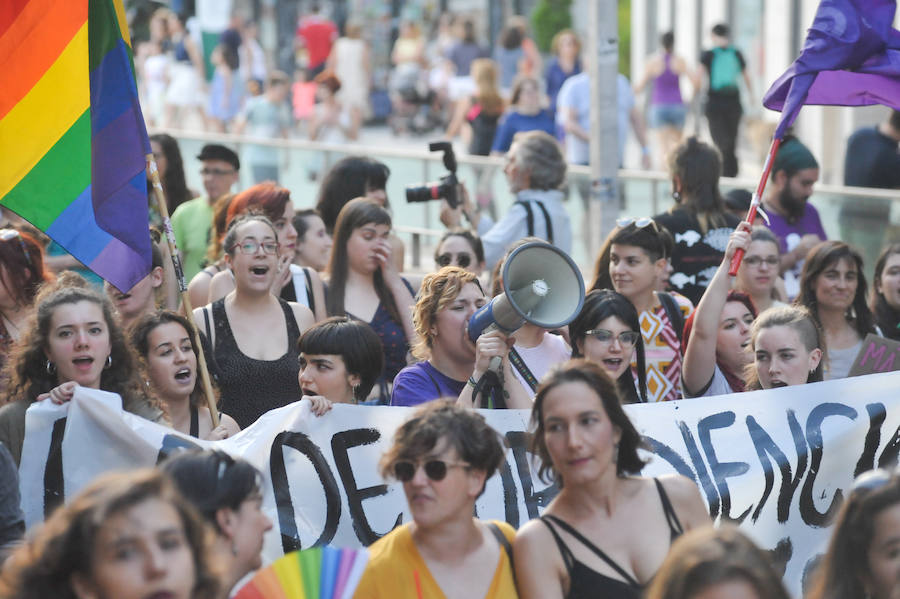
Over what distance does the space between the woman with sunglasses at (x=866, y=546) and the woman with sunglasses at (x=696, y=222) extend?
371cm

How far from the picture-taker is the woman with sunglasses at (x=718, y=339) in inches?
214

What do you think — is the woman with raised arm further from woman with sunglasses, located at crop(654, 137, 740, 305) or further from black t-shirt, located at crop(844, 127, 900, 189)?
black t-shirt, located at crop(844, 127, 900, 189)

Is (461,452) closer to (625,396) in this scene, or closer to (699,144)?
(625,396)

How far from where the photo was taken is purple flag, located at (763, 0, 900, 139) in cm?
581

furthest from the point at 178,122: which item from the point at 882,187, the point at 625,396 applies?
the point at 625,396

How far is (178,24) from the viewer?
72.9ft

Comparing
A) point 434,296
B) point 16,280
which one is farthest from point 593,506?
point 16,280

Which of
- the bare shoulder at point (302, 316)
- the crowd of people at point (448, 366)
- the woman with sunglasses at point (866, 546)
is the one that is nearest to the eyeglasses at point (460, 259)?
the crowd of people at point (448, 366)

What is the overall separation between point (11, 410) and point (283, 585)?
1855 mm

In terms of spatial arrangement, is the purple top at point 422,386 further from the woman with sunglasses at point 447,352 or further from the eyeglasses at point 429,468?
the eyeglasses at point 429,468

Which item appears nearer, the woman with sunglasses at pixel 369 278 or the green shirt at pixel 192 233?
the woman with sunglasses at pixel 369 278

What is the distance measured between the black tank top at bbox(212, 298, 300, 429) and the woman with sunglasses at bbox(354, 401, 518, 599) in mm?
1921

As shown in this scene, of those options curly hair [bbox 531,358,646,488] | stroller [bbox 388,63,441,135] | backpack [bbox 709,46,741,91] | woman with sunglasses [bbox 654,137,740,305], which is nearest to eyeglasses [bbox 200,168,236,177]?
woman with sunglasses [bbox 654,137,740,305]

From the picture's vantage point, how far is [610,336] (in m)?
5.18
